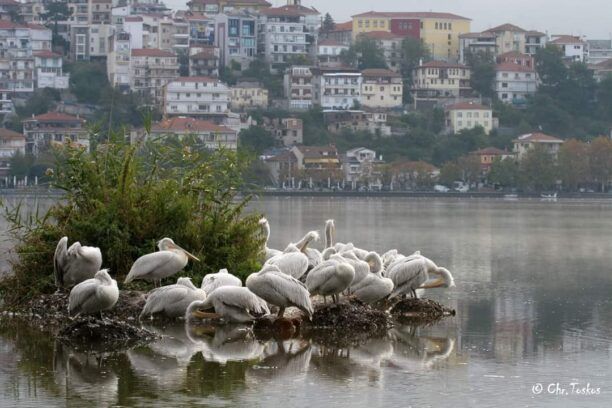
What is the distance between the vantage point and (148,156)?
19031 mm

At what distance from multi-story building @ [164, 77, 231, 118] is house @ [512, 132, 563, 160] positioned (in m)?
23.8

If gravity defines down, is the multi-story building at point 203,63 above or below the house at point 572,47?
below

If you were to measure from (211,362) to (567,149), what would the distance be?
346ft

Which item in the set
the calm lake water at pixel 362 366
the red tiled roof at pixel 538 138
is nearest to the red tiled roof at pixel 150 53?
the red tiled roof at pixel 538 138

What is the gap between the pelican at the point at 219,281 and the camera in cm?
1600

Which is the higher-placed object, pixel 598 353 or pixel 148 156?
pixel 148 156

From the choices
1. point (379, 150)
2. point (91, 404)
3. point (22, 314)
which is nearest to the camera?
point (91, 404)

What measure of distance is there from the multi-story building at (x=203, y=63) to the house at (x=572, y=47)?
33.5 meters

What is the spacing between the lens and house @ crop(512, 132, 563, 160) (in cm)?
12530

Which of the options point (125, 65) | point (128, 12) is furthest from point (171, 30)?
point (125, 65)

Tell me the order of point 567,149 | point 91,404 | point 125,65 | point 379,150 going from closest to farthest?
point 91,404 < point 567,149 < point 379,150 < point 125,65

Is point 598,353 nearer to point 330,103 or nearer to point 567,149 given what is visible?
point 567,149

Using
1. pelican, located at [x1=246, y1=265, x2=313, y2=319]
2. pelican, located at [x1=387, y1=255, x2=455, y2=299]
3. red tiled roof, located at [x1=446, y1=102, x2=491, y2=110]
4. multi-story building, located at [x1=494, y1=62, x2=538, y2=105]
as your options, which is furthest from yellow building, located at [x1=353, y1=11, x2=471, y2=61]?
pelican, located at [x1=246, y1=265, x2=313, y2=319]

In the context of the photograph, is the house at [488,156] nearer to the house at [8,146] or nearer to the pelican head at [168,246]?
the house at [8,146]
